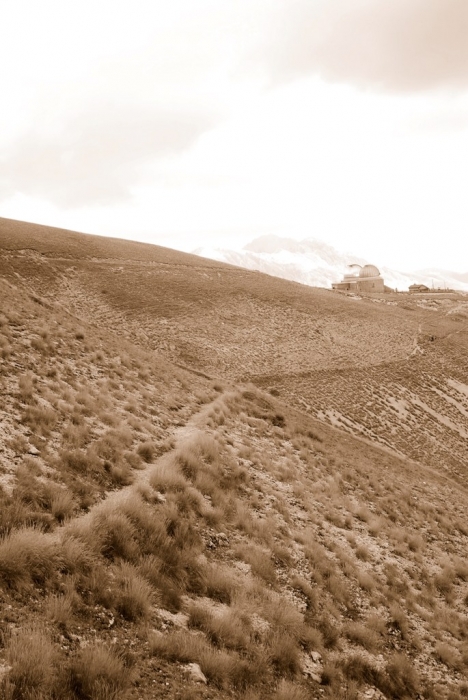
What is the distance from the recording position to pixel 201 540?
8898 mm

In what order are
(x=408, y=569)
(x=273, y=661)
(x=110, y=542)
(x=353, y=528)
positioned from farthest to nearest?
(x=353, y=528) < (x=408, y=569) < (x=110, y=542) < (x=273, y=661)

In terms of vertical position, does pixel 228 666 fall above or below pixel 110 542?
below

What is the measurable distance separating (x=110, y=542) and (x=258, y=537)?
3.67m

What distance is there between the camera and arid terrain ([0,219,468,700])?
5.67 m

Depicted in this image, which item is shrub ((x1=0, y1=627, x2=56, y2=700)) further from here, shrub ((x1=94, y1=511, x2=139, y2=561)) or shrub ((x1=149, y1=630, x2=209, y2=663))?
shrub ((x1=94, y1=511, x2=139, y2=561))

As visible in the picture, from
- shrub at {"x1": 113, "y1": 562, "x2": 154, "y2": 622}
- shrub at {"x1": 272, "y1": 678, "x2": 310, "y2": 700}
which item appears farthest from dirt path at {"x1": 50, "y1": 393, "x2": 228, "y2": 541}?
shrub at {"x1": 272, "y1": 678, "x2": 310, "y2": 700}

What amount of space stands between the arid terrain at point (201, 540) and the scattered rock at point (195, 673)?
21mm

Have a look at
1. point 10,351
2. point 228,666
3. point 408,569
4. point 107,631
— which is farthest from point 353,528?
point 10,351

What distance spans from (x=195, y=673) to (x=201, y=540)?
331cm

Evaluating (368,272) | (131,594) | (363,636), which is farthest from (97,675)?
(368,272)

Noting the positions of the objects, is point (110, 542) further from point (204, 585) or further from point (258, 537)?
point (258, 537)

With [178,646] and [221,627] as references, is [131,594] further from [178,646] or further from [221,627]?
[221,627]

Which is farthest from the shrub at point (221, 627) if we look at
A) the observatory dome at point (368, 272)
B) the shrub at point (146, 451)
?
the observatory dome at point (368, 272)

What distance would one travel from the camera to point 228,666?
19.2ft
